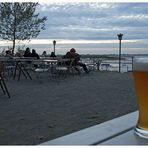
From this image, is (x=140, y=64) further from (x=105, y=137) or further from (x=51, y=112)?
(x=51, y=112)

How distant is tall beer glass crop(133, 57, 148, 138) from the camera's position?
993mm

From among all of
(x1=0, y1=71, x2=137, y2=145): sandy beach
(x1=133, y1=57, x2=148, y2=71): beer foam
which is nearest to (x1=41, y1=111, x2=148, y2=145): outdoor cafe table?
(x1=133, y1=57, x2=148, y2=71): beer foam

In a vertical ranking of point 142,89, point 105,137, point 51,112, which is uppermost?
point 142,89

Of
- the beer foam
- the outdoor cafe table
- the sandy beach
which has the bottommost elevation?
the sandy beach

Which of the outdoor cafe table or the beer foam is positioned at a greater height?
the beer foam

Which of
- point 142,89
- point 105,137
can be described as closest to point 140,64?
point 142,89

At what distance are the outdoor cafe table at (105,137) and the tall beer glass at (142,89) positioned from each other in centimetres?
3

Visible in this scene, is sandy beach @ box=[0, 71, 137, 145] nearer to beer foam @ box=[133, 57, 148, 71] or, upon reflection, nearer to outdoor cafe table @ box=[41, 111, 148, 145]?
outdoor cafe table @ box=[41, 111, 148, 145]

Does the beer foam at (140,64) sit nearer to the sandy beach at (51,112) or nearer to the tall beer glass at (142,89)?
the tall beer glass at (142,89)

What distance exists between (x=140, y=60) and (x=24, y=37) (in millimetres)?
18199

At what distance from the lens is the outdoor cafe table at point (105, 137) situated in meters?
0.93

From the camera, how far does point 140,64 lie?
3.32 feet

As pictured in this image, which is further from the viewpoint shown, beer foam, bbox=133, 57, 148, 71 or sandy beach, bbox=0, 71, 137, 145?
sandy beach, bbox=0, 71, 137, 145

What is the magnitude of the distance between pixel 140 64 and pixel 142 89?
0.07 meters
